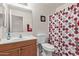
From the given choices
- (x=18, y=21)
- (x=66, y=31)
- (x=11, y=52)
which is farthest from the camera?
(x=66, y=31)

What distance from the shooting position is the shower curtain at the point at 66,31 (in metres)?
1.56

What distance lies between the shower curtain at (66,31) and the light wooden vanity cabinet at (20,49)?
12.8 inches

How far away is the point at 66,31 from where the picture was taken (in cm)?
170

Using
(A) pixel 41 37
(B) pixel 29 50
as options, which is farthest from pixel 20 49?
(A) pixel 41 37

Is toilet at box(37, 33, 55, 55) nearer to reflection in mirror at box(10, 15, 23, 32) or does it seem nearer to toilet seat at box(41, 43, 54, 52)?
toilet seat at box(41, 43, 54, 52)

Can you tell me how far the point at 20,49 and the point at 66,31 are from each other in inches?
35.4

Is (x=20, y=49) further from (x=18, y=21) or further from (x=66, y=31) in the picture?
(x=66, y=31)

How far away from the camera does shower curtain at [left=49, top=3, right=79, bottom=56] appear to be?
1.56 metres

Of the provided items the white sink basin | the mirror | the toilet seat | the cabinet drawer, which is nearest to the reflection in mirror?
the mirror

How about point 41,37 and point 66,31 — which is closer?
point 41,37

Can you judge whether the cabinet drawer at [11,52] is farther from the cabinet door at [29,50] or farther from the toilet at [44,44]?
the toilet at [44,44]

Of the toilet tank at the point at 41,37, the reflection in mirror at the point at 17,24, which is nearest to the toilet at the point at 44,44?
the toilet tank at the point at 41,37

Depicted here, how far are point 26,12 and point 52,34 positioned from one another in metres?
0.58

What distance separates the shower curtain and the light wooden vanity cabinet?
1.06 feet
